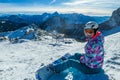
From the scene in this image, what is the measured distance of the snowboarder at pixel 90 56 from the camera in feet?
28.7

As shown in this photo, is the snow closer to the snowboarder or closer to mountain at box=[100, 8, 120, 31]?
the snowboarder

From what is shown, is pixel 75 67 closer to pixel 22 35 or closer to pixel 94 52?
pixel 94 52

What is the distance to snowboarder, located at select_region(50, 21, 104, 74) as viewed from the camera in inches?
345

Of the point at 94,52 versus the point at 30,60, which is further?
the point at 30,60

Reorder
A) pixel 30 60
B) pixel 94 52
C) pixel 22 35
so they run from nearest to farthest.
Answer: pixel 94 52, pixel 30 60, pixel 22 35

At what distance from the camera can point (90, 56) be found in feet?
28.8

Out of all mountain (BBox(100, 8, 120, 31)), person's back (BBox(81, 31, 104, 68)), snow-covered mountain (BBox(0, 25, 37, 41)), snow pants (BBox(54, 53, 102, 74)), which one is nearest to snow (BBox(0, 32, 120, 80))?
snow pants (BBox(54, 53, 102, 74))

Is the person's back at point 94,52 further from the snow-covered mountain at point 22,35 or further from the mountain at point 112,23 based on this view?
the mountain at point 112,23

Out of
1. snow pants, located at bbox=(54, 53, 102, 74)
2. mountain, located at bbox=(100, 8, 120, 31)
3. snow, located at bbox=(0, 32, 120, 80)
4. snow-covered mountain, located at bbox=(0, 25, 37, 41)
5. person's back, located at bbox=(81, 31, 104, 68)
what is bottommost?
mountain, located at bbox=(100, 8, 120, 31)

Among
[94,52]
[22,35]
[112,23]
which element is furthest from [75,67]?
[112,23]

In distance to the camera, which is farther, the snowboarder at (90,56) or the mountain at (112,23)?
the mountain at (112,23)

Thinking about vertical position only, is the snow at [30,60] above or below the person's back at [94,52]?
below

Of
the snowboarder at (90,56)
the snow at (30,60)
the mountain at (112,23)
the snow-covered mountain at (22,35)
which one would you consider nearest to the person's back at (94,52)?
the snowboarder at (90,56)

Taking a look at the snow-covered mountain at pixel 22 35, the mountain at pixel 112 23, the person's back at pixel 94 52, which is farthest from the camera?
the mountain at pixel 112 23
